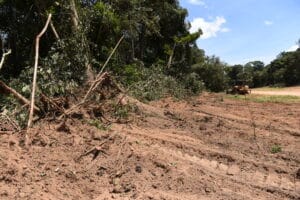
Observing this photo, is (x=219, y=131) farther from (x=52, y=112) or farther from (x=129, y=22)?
(x=129, y=22)

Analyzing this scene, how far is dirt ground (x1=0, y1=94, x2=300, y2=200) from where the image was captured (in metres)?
4.89

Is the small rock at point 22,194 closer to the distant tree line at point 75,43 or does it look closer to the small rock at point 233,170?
the small rock at point 233,170

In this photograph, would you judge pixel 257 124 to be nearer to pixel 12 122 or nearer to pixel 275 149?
pixel 275 149

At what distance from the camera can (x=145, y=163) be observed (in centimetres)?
564

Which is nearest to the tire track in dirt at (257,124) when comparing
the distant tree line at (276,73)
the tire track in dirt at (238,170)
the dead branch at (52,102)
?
the tire track in dirt at (238,170)

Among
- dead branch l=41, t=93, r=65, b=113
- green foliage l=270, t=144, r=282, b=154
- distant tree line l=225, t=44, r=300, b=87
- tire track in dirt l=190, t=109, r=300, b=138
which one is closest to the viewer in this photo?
green foliage l=270, t=144, r=282, b=154

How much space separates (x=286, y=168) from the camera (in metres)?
6.10

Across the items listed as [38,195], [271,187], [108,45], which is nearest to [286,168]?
[271,187]

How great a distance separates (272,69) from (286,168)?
1612 inches

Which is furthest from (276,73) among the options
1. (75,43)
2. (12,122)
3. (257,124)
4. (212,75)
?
(12,122)

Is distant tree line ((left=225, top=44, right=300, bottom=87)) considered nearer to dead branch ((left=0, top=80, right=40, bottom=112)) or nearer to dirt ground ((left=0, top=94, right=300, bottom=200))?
dirt ground ((left=0, top=94, right=300, bottom=200))

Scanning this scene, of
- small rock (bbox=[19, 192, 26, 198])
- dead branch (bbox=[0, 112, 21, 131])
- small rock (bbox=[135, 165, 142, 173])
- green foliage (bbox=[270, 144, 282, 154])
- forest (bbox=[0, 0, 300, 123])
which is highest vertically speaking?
forest (bbox=[0, 0, 300, 123])

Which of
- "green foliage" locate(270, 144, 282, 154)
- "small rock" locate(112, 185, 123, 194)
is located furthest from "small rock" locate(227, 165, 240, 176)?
"small rock" locate(112, 185, 123, 194)

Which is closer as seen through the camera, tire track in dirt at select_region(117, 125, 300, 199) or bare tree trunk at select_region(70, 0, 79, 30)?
tire track in dirt at select_region(117, 125, 300, 199)
